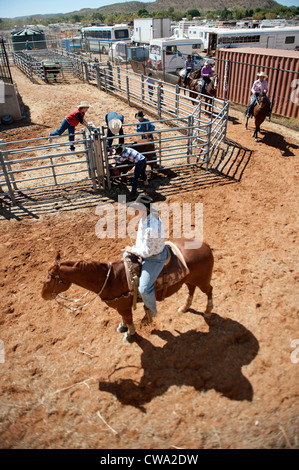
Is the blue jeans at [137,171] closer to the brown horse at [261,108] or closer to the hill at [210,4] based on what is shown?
the brown horse at [261,108]

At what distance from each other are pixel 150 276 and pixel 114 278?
17.2 inches

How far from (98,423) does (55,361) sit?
1.05 m

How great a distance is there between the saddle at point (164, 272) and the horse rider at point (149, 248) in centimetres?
7

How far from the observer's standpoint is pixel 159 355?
13.9 ft

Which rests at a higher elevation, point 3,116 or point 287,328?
point 3,116

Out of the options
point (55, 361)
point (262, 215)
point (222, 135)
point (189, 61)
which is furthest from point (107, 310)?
point (189, 61)

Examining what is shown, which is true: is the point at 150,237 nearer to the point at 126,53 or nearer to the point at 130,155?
the point at 130,155

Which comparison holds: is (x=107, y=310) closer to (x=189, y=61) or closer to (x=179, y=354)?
(x=179, y=354)

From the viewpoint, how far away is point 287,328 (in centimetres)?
448
